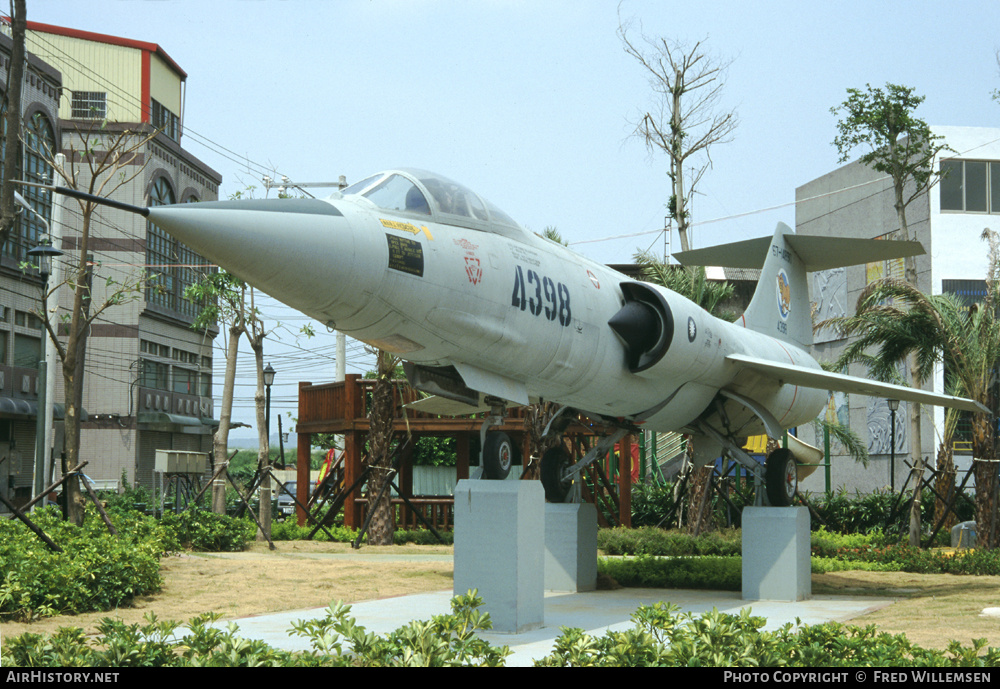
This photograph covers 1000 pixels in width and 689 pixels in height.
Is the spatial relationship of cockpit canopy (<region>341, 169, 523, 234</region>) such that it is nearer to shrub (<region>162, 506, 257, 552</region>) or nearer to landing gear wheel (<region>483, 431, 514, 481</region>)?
landing gear wheel (<region>483, 431, 514, 481</region>)

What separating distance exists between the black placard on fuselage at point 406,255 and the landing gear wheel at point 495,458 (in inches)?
91.2

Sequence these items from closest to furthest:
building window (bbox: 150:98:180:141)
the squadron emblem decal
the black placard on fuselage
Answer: the black placard on fuselage
the squadron emblem decal
building window (bbox: 150:98:180:141)

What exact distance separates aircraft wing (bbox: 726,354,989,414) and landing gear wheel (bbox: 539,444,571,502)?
122 inches

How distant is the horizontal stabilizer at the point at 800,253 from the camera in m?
15.6

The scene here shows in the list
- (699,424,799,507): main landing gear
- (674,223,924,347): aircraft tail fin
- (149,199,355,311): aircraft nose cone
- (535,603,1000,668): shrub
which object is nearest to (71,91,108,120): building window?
(674,223,924,347): aircraft tail fin

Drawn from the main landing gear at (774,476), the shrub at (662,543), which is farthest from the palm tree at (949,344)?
the main landing gear at (774,476)

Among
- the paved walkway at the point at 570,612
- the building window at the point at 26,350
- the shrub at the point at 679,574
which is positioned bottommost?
the shrub at the point at 679,574

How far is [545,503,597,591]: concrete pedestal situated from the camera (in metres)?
13.8

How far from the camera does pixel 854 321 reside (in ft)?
70.7

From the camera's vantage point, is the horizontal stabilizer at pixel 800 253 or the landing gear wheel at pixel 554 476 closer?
the landing gear wheel at pixel 554 476

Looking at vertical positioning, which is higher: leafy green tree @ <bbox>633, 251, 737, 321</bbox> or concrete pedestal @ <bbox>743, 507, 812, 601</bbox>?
leafy green tree @ <bbox>633, 251, 737, 321</bbox>

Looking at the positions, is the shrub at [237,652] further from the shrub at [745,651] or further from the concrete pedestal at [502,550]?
the concrete pedestal at [502,550]

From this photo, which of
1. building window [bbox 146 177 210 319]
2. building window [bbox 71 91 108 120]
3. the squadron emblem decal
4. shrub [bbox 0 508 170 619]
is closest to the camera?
shrub [bbox 0 508 170 619]

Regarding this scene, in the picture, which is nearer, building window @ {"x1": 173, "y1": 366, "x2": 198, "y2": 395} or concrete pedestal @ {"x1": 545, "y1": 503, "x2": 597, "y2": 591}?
concrete pedestal @ {"x1": 545, "y1": 503, "x2": 597, "y2": 591}
